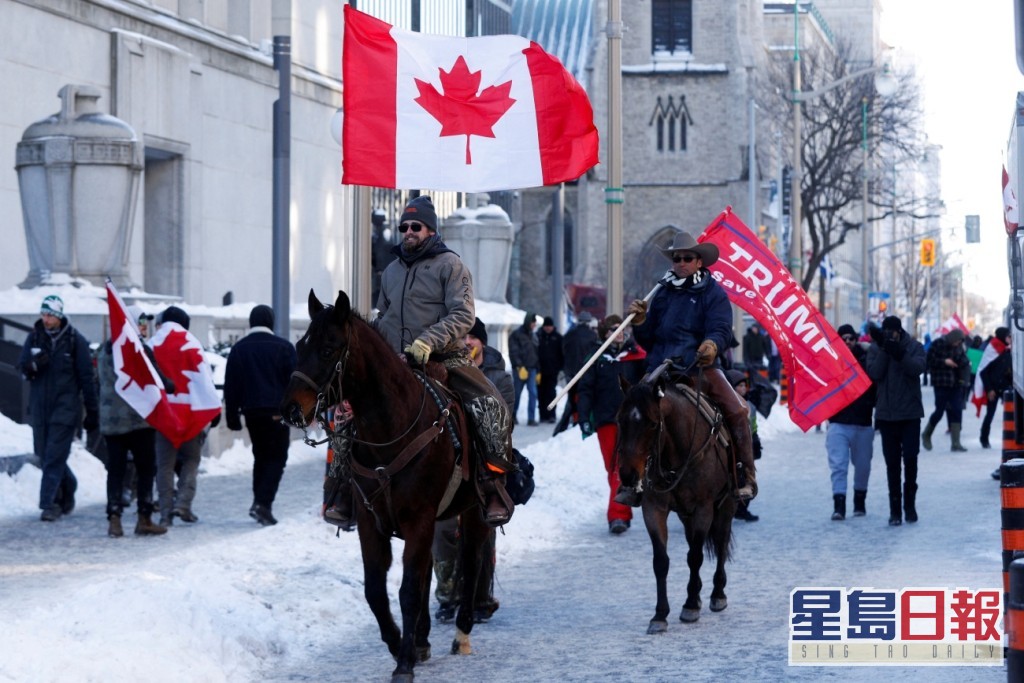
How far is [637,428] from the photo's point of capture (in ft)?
34.6

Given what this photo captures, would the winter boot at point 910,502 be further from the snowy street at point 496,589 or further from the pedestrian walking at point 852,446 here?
the pedestrian walking at point 852,446

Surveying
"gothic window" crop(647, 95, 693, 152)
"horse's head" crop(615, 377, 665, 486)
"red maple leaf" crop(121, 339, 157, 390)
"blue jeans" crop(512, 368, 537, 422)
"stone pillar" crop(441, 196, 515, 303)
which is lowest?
"blue jeans" crop(512, 368, 537, 422)

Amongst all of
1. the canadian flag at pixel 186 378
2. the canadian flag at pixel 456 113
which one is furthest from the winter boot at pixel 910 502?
the canadian flag at pixel 186 378

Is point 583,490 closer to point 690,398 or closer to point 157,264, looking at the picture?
point 690,398

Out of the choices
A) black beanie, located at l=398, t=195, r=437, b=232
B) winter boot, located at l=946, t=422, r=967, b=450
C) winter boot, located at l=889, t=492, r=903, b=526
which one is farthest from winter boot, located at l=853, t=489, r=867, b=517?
winter boot, located at l=946, t=422, r=967, b=450

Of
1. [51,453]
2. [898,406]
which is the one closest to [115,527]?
[51,453]

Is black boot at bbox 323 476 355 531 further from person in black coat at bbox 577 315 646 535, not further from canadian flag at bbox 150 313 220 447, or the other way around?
person in black coat at bbox 577 315 646 535

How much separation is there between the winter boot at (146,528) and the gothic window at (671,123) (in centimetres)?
7787

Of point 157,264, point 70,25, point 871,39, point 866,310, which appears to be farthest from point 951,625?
point 871,39

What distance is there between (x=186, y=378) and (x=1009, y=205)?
8.44 m

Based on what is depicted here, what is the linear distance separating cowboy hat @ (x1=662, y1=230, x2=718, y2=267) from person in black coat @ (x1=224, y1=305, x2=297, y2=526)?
515cm

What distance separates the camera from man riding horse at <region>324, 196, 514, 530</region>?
30.1ft

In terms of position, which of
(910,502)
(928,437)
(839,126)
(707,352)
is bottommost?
(928,437)

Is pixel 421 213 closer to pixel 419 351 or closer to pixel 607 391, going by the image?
pixel 419 351
